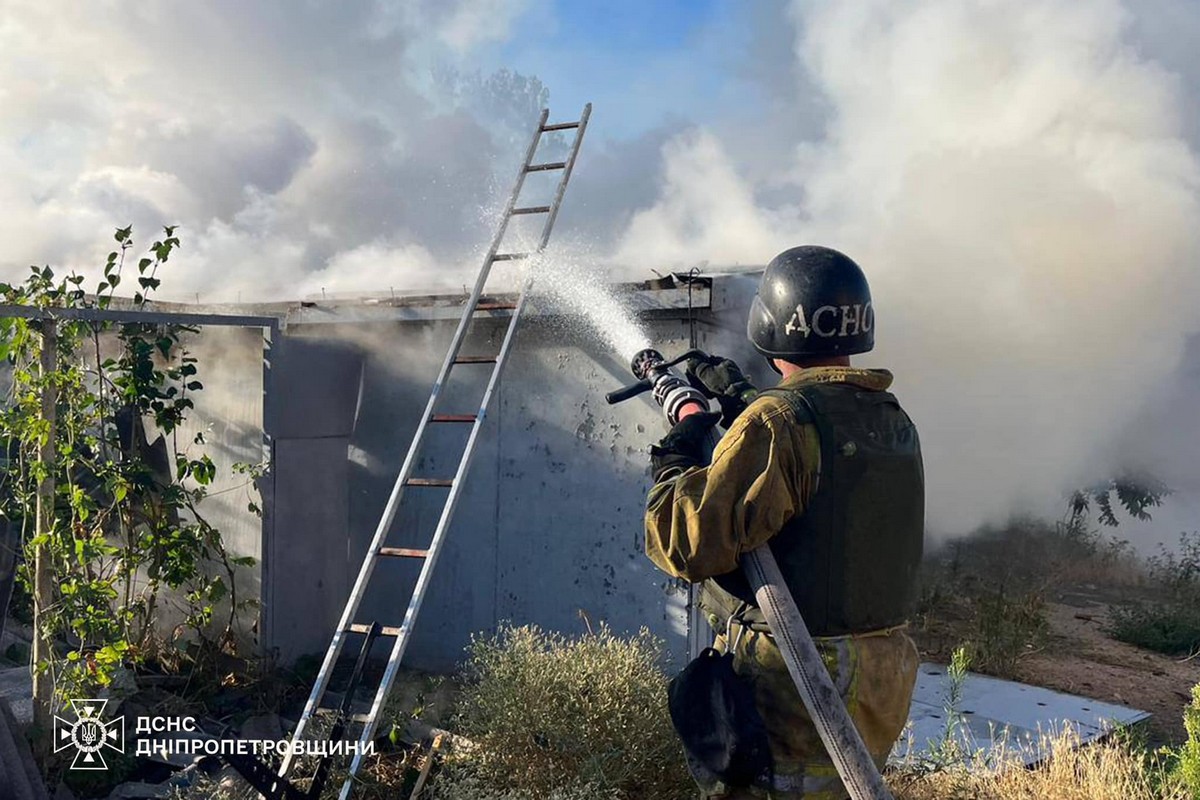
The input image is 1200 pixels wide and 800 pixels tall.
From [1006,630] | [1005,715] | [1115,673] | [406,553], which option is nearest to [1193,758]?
[1005,715]

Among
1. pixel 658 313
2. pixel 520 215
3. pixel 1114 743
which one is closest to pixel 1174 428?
pixel 1114 743

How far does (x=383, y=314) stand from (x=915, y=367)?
5.11 meters

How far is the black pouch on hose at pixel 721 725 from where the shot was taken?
226 cm

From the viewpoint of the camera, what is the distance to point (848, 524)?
2.27m

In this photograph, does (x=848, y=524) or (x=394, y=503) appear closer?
(x=848, y=524)

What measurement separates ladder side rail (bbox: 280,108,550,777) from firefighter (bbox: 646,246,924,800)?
2050 millimetres

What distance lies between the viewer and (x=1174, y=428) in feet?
29.3

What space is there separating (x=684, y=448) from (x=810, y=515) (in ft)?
1.18

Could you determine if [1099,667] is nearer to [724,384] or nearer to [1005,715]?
[1005,715]

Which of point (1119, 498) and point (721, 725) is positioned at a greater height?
point (1119, 498)

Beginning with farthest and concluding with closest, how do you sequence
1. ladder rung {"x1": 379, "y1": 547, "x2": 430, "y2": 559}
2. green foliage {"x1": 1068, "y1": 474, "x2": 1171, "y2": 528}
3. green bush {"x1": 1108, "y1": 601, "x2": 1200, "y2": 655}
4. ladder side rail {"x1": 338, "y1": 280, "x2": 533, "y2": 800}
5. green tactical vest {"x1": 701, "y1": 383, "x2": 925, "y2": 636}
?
green foliage {"x1": 1068, "y1": 474, "x2": 1171, "y2": 528} < green bush {"x1": 1108, "y1": 601, "x2": 1200, "y2": 655} < ladder rung {"x1": 379, "y1": 547, "x2": 430, "y2": 559} < ladder side rail {"x1": 338, "y1": 280, "x2": 533, "y2": 800} < green tactical vest {"x1": 701, "y1": 383, "x2": 925, "y2": 636}

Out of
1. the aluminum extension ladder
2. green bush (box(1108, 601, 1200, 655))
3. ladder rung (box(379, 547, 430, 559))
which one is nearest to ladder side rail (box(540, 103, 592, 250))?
the aluminum extension ladder

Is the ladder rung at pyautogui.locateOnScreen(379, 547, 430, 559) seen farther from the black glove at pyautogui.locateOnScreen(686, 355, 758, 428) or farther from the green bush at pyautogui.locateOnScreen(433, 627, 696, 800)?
the black glove at pyautogui.locateOnScreen(686, 355, 758, 428)

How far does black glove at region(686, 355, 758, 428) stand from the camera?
8.67ft
